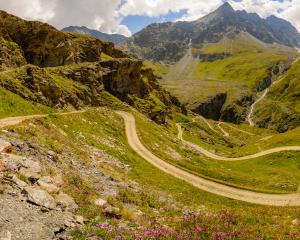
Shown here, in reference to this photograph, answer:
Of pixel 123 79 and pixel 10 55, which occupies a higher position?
pixel 10 55

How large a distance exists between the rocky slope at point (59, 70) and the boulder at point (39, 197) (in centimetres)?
4627

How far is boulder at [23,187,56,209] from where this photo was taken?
19.4 meters

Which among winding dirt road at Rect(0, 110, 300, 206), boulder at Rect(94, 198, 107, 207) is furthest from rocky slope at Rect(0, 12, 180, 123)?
boulder at Rect(94, 198, 107, 207)

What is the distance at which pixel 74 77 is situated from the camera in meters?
105

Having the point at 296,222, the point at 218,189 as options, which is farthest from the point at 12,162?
the point at 218,189

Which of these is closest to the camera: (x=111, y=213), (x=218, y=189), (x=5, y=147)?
(x=111, y=213)

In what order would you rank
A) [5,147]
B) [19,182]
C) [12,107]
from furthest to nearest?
[12,107], [5,147], [19,182]

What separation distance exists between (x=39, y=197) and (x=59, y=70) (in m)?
85.1

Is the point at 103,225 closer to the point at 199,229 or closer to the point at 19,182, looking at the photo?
the point at 199,229

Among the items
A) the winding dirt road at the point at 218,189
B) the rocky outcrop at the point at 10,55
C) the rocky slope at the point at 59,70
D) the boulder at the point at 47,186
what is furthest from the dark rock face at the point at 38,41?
the boulder at the point at 47,186

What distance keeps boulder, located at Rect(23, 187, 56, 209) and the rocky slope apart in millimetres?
46265

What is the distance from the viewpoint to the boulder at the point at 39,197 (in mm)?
19422

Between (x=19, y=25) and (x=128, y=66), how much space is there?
40716 mm

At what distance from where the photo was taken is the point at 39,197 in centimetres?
1998
